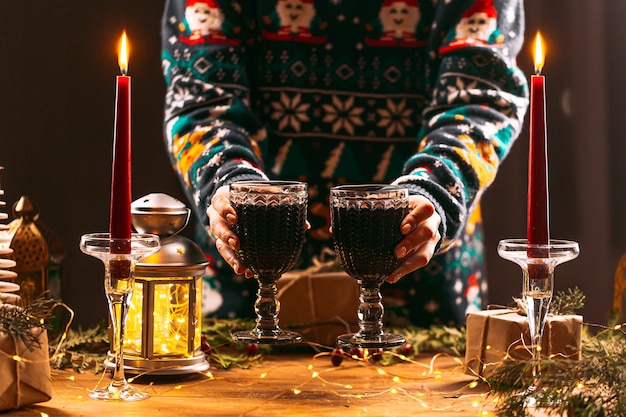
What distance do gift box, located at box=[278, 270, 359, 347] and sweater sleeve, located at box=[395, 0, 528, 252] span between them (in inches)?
9.3

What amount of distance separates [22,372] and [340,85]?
97 cm

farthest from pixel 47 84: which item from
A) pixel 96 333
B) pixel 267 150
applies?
pixel 96 333

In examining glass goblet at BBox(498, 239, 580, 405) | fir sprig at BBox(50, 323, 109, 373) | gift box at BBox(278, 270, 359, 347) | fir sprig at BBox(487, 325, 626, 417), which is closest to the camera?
fir sprig at BBox(487, 325, 626, 417)

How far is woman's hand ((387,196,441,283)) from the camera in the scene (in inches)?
44.3

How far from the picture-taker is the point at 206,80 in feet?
5.82

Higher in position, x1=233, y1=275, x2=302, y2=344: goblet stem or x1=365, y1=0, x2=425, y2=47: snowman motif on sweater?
x1=365, y1=0, x2=425, y2=47: snowman motif on sweater

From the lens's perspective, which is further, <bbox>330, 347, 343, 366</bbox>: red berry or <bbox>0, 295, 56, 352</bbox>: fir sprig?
<bbox>330, 347, 343, 366</bbox>: red berry

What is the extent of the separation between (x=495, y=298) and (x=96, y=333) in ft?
5.14

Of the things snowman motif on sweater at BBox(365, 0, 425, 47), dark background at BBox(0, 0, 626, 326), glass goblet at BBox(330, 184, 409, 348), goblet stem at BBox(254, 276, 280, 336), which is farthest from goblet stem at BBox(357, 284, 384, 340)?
dark background at BBox(0, 0, 626, 326)

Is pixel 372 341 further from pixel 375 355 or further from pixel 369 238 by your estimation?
pixel 375 355

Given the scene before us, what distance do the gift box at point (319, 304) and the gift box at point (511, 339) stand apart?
0.29 meters

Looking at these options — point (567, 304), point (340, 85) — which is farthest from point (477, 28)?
point (567, 304)

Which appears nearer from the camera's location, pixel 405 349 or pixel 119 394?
pixel 119 394

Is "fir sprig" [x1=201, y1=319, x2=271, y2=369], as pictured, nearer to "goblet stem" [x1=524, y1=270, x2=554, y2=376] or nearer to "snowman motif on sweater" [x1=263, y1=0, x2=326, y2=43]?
"goblet stem" [x1=524, y1=270, x2=554, y2=376]
